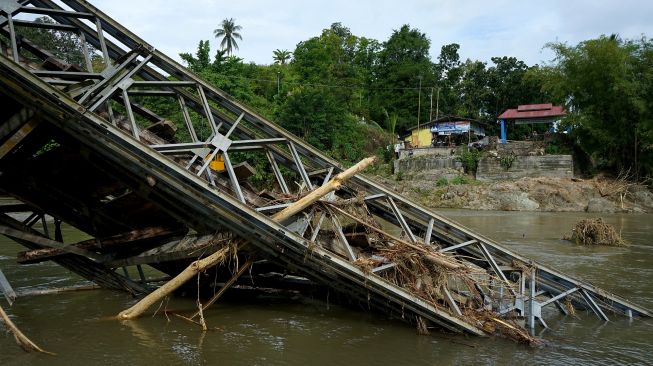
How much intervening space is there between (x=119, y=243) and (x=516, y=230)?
19524 millimetres

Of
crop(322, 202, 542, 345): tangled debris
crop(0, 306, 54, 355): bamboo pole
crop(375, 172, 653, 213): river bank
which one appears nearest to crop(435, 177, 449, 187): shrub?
crop(375, 172, 653, 213): river bank

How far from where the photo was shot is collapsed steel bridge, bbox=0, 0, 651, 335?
6.19 meters

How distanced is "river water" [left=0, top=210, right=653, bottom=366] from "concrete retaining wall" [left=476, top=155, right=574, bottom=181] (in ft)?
113

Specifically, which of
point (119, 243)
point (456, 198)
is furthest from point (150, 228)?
point (456, 198)

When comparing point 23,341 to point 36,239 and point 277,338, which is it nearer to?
point 36,239

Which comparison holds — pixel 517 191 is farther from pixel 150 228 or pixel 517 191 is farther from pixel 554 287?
pixel 150 228

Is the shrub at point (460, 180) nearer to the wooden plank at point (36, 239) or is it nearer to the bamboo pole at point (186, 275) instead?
the bamboo pole at point (186, 275)

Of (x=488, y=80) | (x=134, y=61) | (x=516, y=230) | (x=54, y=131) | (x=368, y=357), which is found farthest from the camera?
(x=488, y=80)

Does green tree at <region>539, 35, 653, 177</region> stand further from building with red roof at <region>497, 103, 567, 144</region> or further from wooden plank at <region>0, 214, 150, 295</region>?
wooden plank at <region>0, 214, 150, 295</region>

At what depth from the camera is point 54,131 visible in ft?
21.4

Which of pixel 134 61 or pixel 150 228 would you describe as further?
pixel 150 228

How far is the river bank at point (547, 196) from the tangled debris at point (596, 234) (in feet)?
60.3

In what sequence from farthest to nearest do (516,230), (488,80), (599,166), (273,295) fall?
1. (488,80)
2. (599,166)
3. (516,230)
4. (273,295)

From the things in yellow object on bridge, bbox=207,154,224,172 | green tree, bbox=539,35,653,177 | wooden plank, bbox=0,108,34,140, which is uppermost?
green tree, bbox=539,35,653,177
